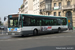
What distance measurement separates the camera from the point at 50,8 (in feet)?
155

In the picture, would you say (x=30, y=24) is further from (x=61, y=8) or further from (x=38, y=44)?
(x=61, y=8)

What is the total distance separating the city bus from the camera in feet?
51.3

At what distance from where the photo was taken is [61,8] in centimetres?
4397

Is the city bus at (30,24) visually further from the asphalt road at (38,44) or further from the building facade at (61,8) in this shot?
the building facade at (61,8)

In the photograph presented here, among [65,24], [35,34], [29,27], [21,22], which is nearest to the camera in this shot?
[21,22]

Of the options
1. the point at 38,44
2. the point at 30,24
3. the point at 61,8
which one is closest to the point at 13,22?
the point at 30,24

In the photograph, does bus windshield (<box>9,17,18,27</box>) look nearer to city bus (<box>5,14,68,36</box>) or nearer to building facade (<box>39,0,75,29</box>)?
city bus (<box>5,14,68,36</box>)

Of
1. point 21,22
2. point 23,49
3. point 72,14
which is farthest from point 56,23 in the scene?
point 72,14

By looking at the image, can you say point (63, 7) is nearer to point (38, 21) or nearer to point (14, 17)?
point (38, 21)

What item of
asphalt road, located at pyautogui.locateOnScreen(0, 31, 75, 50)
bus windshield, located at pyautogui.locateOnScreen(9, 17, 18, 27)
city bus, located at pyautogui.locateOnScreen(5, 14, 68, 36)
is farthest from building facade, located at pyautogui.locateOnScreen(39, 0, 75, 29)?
asphalt road, located at pyautogui.locateOnScreen(0, 31, 75, 50)

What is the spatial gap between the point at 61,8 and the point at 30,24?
2918 cm

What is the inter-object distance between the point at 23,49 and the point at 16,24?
8169 millimetres

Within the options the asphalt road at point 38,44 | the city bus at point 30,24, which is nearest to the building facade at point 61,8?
the city bus at point 30,24

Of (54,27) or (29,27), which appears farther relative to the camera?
(54,27)
